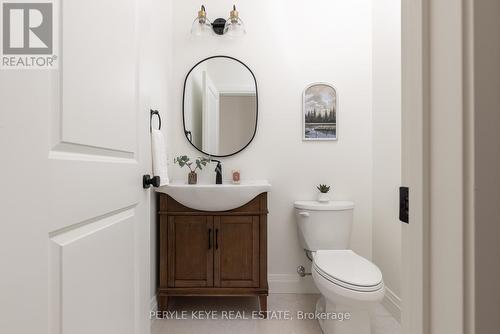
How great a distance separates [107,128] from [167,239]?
3.86ft

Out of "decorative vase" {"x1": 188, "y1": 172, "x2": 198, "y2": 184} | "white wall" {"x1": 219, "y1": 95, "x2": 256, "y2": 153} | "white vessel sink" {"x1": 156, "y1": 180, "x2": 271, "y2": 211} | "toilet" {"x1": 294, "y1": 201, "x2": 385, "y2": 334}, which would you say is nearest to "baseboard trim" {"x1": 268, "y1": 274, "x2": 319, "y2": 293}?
"toilet" {"x1": 294, "y1": 201, "x2": 385, "y2": 334}

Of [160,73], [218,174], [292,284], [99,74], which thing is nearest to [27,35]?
[99,74]

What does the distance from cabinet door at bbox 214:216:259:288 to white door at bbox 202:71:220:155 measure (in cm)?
63

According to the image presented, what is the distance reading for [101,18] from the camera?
2.42 feet

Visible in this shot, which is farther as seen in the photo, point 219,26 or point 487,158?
point 219,26

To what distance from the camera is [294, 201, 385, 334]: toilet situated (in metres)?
1.36

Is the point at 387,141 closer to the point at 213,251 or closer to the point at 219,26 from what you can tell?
the point at 213,251

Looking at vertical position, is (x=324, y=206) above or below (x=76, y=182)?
below

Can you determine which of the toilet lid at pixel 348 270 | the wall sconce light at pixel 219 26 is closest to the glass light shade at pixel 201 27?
the wall sconce light at pixel 219 26

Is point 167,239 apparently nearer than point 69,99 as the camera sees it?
No

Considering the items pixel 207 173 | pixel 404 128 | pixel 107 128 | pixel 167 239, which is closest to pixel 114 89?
pixel 107 128

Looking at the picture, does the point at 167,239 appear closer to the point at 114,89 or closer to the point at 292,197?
the point at 292,197

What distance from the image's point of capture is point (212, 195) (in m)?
1.71

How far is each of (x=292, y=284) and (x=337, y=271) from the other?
78 cm
